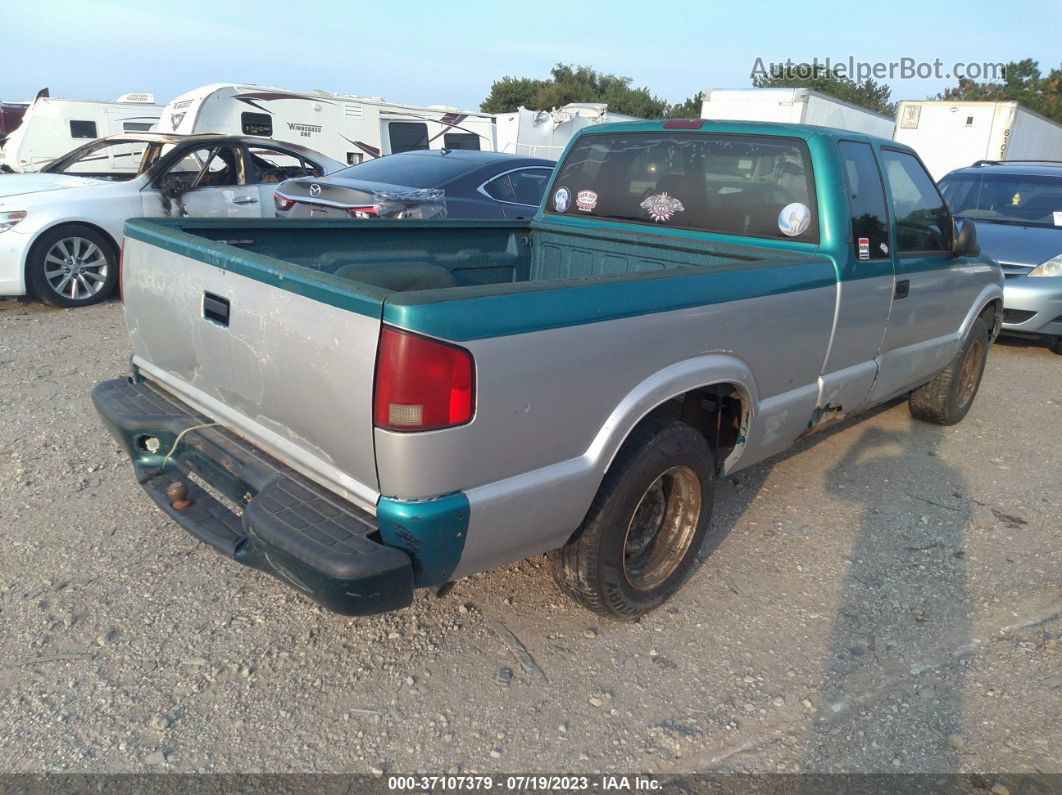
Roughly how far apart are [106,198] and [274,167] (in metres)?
1.95

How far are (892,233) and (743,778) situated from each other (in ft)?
8.92

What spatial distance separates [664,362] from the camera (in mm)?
2633

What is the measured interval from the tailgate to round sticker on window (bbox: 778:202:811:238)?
2.22m

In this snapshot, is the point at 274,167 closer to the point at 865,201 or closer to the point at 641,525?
the point at 865,201

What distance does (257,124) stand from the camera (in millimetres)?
13203

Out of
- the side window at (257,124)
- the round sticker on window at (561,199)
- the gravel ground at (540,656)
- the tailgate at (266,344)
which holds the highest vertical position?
the side window at (257,124)

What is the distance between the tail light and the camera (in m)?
2.04

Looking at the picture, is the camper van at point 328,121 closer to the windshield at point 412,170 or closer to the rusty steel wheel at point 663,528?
the windshield at point 412,170

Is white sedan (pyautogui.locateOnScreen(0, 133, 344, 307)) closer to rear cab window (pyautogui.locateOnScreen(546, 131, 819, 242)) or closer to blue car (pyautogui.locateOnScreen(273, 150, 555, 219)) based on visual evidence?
blue car (pyautogui.locateOnScreen(273, 150, 555, 219))

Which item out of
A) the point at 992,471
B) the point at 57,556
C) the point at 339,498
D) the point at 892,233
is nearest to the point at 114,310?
the point at 57,556

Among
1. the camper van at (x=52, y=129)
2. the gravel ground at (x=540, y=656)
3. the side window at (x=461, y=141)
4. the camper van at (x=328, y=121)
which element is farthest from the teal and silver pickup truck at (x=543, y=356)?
the camper van at (x=52, y=129)

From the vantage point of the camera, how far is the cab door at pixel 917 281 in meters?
3.96

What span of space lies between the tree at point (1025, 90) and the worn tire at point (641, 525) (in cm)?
5357

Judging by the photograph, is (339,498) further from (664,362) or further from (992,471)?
(992,471)
